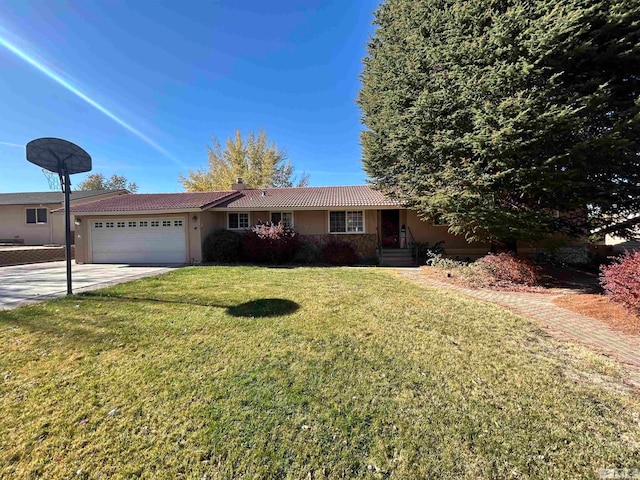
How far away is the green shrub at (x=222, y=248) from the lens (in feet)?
44.7

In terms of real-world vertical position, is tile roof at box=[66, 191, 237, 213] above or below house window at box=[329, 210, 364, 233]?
above

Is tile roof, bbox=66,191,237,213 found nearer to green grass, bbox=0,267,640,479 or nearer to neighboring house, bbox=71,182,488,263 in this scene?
neighboring house, bbox=71,182,488,263

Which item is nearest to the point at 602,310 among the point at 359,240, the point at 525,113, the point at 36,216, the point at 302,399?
the point at 525,113

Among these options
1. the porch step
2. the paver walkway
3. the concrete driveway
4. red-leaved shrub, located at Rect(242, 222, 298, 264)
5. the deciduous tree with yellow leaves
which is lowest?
the paver walkway

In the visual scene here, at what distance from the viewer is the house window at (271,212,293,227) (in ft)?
48.6

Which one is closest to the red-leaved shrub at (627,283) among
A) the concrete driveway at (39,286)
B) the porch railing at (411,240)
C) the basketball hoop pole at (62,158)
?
the porch railing at (411,240)

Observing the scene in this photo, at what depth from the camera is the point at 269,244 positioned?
1317 centimetres

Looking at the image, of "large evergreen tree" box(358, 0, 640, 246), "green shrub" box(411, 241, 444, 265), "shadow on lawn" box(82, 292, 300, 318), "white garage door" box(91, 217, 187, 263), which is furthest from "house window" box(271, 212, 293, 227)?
"shadow on lawn" box(82, 292, 300, 318)

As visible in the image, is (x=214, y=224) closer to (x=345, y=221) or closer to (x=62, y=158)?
(x=345, y=221)

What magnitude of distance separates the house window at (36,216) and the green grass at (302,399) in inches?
946

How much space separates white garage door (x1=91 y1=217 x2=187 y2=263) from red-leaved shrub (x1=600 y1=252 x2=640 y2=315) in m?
15.1

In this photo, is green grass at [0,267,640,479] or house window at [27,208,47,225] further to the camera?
house window at [27,208,47,225]

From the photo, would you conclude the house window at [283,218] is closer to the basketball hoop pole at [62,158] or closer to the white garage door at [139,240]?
the white garage door at [139,240]

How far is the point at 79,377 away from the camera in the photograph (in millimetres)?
3162
